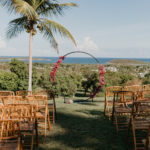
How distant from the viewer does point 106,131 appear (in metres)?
4.25

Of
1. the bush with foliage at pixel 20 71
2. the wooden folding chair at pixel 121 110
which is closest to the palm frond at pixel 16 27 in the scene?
the bush with foliage at pixel 20 71

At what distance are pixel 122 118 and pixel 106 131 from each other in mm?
1349

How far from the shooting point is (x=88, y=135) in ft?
13.1

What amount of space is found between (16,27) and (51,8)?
6.46 feet

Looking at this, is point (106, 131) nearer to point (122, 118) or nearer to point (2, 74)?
point (122, 118)

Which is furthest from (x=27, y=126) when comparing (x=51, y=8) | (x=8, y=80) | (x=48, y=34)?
(x=8, y=80)

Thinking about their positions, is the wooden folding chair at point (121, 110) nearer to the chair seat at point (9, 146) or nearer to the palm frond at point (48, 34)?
Answer: the chair seat at point (9, 146)

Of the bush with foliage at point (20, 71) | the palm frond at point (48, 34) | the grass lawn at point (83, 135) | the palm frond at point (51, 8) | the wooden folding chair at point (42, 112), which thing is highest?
the palm frond at point (51, 8)

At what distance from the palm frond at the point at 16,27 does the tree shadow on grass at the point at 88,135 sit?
17.0 ft

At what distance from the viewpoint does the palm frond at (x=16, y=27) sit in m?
7.95

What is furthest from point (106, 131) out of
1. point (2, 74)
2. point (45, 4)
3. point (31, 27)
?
point (2, 74)

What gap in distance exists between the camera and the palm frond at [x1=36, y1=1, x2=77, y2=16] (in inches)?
315

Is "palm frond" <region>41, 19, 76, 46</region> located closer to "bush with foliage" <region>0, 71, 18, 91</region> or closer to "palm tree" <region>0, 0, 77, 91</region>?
"palm tree" <region>0, 0, 77, 91</region>

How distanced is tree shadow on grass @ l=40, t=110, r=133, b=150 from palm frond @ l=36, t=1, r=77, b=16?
5.38m
